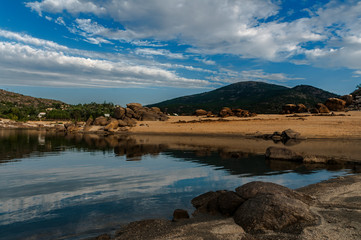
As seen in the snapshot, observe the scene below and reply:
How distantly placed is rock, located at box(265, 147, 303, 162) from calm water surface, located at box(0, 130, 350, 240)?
132 centimetres

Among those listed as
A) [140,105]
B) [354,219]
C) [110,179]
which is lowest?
[110,179]

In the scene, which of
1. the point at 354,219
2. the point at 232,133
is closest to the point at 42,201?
the point at 354,219

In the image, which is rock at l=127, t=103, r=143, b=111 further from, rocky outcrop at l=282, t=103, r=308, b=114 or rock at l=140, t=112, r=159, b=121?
rocky outcrop at l=282, t=103, r=308, b=114

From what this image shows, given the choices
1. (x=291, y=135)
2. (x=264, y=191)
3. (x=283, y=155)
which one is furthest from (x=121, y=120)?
(x=264, y=191)

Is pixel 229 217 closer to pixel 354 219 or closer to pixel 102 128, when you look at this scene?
pixel 354 219

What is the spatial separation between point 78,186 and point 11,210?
4.30 meters

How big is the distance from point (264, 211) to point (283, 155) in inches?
623

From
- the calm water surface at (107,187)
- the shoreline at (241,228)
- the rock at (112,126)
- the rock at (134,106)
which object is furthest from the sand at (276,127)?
the shoreline at (241,228)

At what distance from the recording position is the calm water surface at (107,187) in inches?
373

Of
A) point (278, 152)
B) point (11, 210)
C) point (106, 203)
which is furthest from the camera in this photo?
point (278, 152)

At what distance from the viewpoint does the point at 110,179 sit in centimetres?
1669

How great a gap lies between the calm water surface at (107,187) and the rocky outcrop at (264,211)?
1.86 meters

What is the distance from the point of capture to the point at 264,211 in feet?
26.6

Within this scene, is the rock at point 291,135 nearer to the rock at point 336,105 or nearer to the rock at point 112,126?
the rock at point 336,105
